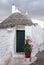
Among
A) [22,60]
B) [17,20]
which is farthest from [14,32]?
[22,60]

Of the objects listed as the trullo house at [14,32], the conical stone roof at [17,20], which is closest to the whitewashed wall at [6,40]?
the trullo house at [14,32]

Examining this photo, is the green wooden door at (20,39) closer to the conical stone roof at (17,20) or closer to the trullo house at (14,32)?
the trullo house at (14,32)

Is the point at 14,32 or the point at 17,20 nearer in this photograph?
the point at 14,32

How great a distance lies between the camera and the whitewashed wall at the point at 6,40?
1224cm

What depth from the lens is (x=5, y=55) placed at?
12.3m

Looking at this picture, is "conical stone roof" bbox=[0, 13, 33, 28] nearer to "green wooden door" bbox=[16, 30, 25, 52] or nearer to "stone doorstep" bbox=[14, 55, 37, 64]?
"green wooden door" bbox=[16, 30, 25, 52]

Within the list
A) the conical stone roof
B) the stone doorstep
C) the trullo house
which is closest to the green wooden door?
the trullo house

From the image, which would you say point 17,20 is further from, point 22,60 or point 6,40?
point 22,60

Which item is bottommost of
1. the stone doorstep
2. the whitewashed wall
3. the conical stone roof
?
the stone doorstep

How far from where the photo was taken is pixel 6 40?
1312cm

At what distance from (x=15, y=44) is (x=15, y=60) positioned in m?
2.50

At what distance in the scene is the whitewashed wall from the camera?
40.1ft

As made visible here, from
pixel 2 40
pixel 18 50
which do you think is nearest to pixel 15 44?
pixel 18 50

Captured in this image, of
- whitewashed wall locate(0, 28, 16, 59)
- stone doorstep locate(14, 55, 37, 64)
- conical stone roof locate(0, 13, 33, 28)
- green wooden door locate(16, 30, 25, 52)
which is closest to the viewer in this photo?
whitewashed wall locate(0, 28, 16, 59)
